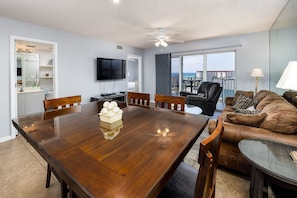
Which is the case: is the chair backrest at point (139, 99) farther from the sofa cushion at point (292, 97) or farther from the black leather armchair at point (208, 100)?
the black leather armchair at point (208, 100)

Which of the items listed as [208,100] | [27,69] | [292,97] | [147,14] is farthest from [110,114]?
[27,69]

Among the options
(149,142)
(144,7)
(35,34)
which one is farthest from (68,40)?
(149,142)

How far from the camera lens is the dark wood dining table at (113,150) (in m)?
0.61

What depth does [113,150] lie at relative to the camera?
858mm

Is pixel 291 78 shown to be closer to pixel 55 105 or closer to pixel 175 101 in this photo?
pixel 175 101

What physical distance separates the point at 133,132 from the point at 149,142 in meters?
0.19

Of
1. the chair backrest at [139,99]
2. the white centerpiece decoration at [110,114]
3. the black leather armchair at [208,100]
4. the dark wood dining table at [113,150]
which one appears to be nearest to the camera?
the dark wood dining table at [113,150]

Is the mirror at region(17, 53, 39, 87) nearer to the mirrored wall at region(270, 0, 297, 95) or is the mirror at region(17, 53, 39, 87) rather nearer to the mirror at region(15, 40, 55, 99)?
the mirror at region(15, 40, 55, 99)

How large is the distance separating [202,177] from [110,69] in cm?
485

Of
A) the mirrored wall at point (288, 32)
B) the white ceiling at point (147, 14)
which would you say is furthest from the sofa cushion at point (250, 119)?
the white ceiling at point (147, 14)

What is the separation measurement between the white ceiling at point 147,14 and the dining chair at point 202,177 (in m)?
2.40

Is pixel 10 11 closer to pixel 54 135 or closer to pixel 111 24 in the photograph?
pixel 111 24

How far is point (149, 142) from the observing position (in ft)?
3.13

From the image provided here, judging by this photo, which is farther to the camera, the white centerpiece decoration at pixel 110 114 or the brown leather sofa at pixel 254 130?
the brown leather sofa at pixel 254 130
